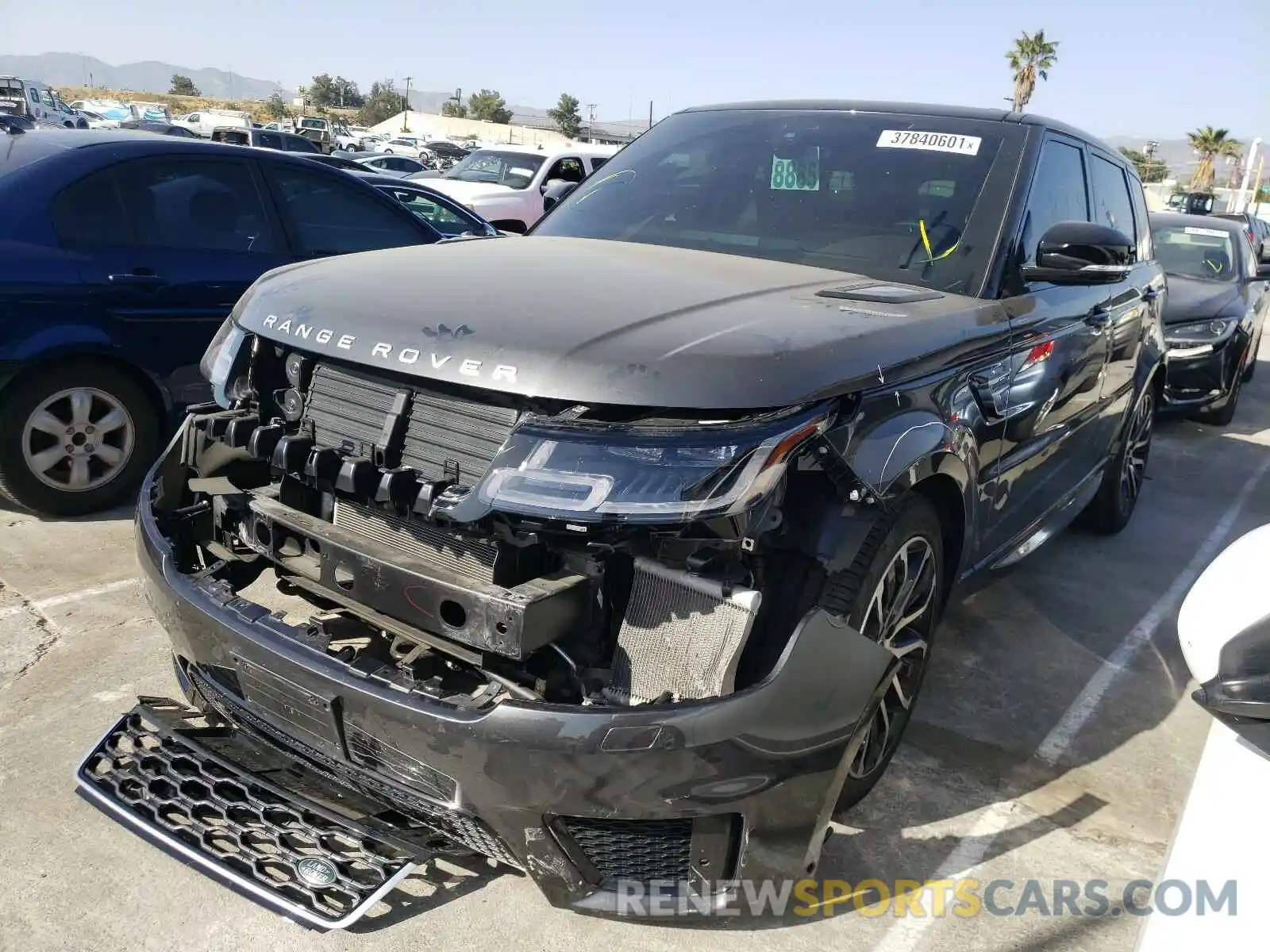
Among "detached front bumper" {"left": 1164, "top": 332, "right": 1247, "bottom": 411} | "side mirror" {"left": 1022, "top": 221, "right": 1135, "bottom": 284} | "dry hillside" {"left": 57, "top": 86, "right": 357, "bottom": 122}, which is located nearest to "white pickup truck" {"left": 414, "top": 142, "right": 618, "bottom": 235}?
"detached front bumper" {"left": 1164, "top": 332, "right": 1247, "bottom": 411}

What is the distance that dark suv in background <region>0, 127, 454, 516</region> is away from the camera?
4.35 m

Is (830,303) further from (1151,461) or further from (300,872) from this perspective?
(1151,461)

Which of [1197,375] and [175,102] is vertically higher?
[175,102]

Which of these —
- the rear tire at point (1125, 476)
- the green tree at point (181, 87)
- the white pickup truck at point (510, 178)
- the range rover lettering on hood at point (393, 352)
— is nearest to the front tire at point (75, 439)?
the range rover lettering on hood at point (393, 352)

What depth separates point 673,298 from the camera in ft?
8.14

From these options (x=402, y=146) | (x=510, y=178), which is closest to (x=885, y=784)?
(x=510, y=178)

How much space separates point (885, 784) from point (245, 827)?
5.83 feet

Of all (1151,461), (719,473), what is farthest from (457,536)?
(1151,461)

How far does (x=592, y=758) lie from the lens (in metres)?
1.93

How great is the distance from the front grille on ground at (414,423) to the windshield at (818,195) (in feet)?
4.60

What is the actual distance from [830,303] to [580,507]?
1.03 metres

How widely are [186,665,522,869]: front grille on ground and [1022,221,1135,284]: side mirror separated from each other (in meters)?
2.36

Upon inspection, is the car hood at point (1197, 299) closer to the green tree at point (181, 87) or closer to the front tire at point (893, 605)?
the front tire at point (893, 605)

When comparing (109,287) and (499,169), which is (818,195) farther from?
(499,169)
